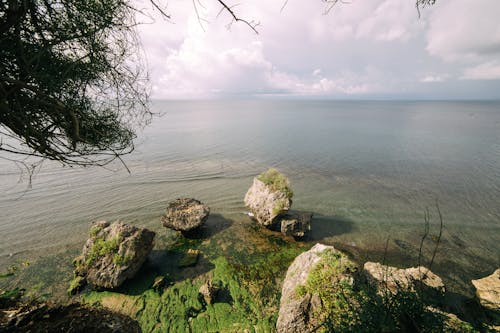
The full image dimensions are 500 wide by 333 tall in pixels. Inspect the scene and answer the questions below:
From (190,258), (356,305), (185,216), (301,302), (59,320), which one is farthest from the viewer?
(185,216)

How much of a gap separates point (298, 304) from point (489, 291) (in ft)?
29.4

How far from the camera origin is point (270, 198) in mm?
14945

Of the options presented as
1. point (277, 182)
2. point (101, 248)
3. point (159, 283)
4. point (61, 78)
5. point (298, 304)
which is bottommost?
point (159, 283)

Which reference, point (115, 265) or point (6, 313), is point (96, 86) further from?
point (115, 265)

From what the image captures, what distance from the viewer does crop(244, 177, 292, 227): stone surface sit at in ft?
46.9

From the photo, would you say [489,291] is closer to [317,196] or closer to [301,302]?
[301,302]

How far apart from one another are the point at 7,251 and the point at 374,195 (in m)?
27.4

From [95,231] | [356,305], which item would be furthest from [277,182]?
[95,231]

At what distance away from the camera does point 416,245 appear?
43.9ft

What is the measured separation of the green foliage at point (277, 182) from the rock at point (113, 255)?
27.6ft

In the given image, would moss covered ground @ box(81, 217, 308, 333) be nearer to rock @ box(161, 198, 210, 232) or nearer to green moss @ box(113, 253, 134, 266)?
rock @ box(161, 198, 210, 232)

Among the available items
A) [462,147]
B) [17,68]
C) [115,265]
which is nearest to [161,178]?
[115,265]

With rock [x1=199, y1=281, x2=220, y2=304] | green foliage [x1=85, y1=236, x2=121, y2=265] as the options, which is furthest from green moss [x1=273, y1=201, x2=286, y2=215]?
green foliage [x1=85, y1=236, x2=121, y2=265]

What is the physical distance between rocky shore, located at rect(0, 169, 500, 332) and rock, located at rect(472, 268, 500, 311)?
3 cm
